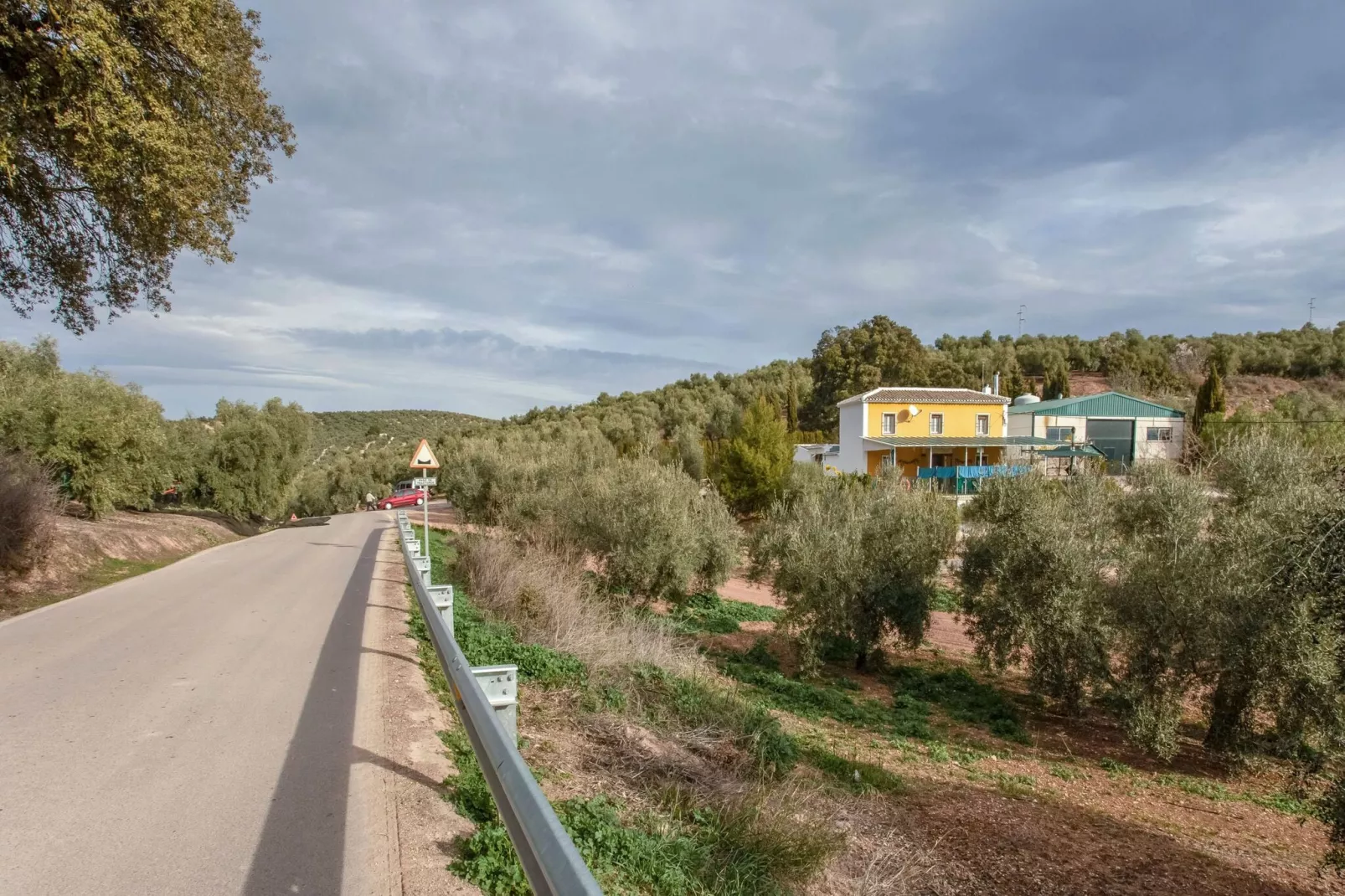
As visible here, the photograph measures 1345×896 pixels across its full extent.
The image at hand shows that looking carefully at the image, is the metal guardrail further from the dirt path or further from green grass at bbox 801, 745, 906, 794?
green grass at bbox 801, 745, 906, 794

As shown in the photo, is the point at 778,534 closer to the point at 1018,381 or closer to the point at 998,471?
the point at 998,471

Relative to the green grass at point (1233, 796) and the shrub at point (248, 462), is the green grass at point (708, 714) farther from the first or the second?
the shrub at point (248, 462)

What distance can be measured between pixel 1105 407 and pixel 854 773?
4984cm

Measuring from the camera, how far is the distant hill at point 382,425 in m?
116

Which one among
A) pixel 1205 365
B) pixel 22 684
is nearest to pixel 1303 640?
pixel 22 684

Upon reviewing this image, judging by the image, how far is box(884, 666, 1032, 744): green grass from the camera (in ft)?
45.7

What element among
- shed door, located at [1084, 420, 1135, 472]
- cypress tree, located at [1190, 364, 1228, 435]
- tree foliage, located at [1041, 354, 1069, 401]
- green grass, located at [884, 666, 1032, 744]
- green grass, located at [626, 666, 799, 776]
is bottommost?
green grass, located at [884, 666, 1032, 744]

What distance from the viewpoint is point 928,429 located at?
46.8 meters

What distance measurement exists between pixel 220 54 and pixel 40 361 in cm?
3415

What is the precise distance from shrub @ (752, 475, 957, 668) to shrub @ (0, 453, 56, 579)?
14.2 m

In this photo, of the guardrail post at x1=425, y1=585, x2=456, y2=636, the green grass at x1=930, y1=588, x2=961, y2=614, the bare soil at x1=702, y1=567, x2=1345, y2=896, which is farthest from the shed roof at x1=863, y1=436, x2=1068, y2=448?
the guardrail post at x1=425, y1=585, x2=456, y2=636

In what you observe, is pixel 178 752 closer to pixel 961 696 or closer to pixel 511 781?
pixel 511 781

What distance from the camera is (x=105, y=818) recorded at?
391cm

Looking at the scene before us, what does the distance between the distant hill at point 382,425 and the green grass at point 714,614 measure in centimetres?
9353
